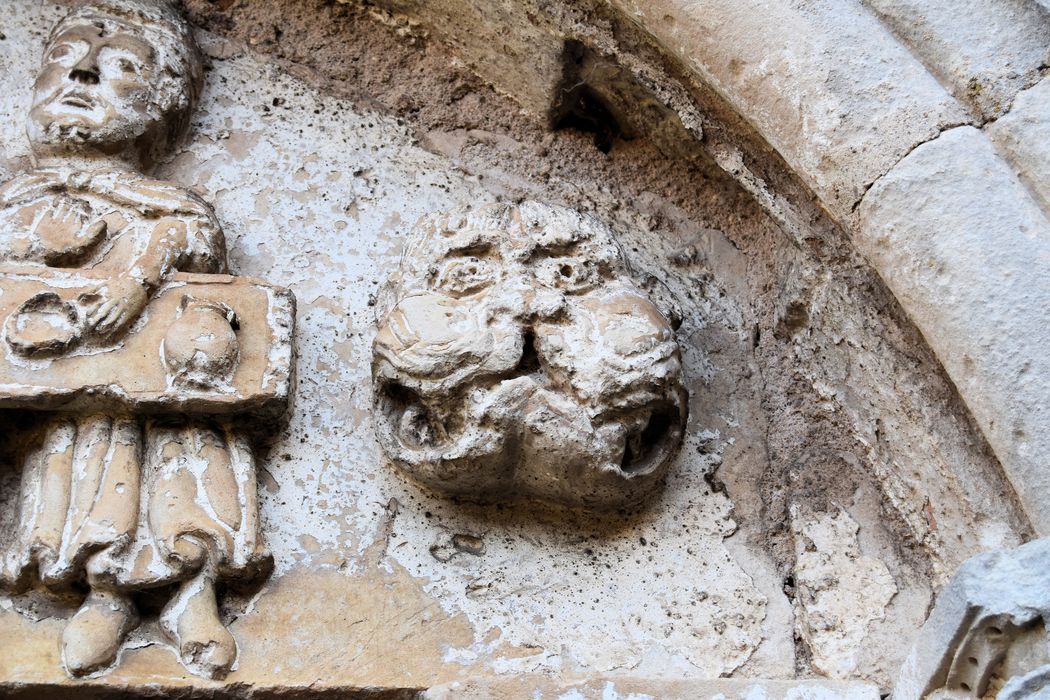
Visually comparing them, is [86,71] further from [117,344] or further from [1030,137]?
[1030,137]

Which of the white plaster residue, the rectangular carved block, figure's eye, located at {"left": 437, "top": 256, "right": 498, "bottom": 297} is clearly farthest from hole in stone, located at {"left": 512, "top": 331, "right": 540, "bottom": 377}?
the white plaster residue

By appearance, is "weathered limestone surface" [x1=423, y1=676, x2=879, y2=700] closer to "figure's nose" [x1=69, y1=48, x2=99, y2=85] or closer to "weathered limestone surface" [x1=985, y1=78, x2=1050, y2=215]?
"weathered limestone surface" [x1=985, y1=78, x2=1050, y2=215]

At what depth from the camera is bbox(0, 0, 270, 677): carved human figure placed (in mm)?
1480

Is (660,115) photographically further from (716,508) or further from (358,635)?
(358,635)

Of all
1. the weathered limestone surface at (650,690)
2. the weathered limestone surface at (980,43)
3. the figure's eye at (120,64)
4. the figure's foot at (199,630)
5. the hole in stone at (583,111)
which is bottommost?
the weathered limestone surface at (650,690)

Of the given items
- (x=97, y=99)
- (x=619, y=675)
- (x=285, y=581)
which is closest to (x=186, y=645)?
(x=285, y=581)

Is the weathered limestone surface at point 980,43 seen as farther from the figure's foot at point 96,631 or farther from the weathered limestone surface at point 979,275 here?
the figure's foot at point 96,631

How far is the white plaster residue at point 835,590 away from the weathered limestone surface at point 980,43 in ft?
1.94

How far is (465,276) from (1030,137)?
74 cm

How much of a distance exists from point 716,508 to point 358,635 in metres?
0.53

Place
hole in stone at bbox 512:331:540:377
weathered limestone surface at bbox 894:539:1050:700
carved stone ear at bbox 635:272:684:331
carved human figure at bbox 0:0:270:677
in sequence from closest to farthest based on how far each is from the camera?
weathered limestone surface at bbox 894:539:1050:700
carved human figure at bbox 0:0:270:677
hole in stone at bbox 512:331:540:377
carved stone ear at bbox 635:272:684:331

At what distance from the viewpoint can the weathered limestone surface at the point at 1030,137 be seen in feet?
4.74

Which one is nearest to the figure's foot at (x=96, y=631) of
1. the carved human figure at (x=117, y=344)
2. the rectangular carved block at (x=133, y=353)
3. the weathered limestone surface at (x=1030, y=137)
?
the carved human figure at (x=117, y=344)

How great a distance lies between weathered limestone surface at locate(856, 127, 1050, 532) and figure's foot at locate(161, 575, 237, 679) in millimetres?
936
